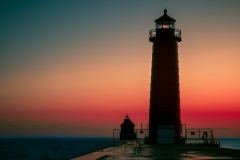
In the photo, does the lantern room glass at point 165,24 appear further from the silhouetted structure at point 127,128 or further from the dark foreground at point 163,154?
the silhouetted structure at point 127,128

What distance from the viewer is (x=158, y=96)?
32312 millimetres

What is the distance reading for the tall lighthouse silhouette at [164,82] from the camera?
105 feet

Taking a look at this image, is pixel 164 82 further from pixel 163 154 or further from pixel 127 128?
pixel 127 128

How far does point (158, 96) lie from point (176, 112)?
8.13 ft

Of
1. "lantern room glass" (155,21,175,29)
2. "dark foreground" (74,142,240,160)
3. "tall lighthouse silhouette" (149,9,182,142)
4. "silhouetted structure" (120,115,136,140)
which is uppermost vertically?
"lantern room glass" (155,21,175,29)

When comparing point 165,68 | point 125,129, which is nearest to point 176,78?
point 165,68

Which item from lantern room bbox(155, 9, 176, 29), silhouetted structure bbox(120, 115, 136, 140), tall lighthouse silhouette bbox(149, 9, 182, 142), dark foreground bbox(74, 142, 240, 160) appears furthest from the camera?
silhouetted structure bbox(120, 115, 136, 140)

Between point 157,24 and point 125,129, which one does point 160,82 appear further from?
point 125,129

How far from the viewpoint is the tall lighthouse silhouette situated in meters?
32.0

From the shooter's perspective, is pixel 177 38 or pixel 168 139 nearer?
pixel 168 139

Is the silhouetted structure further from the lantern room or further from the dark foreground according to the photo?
the dark foreground

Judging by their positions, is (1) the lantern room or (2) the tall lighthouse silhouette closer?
(2) the tall lighthouse silhouette

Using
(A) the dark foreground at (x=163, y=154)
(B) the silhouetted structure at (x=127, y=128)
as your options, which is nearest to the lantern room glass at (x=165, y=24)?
(A) the dark foreground at (x=163, y=154)

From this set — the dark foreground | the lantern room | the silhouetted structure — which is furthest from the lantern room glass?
the silhouetted structure
